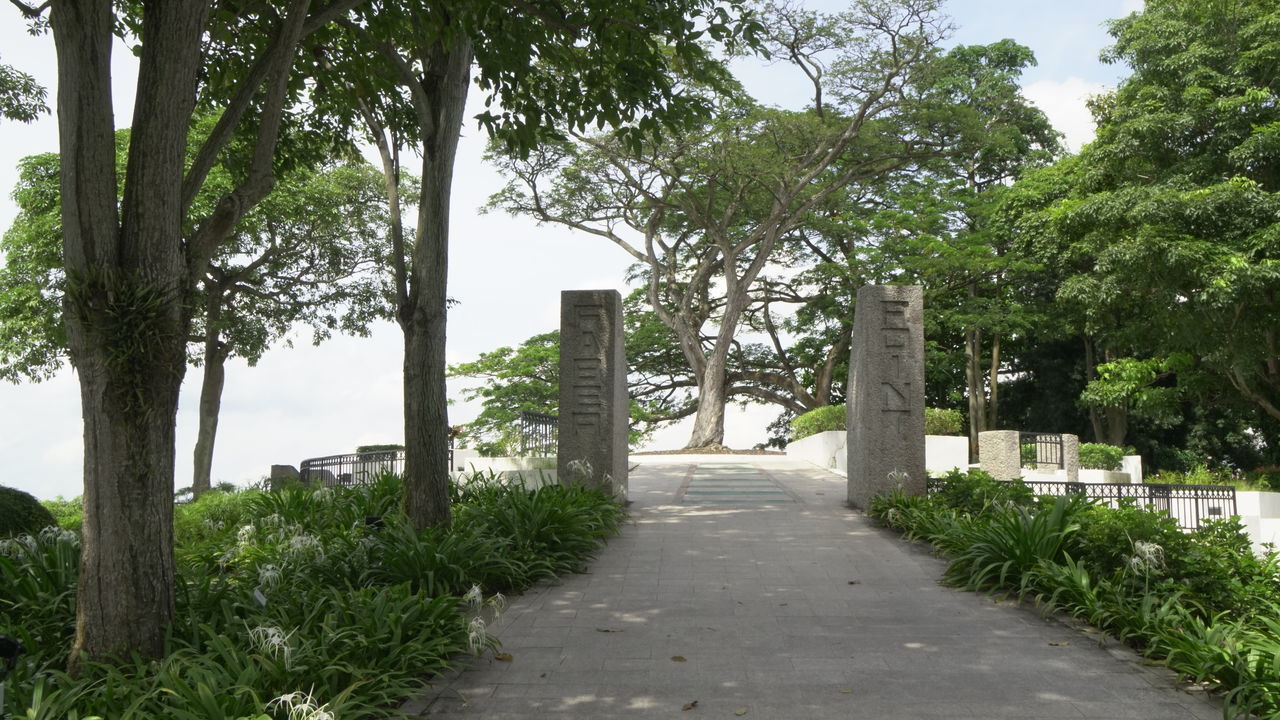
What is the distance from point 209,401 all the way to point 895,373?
52.0 feet

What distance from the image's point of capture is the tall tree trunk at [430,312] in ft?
27.0

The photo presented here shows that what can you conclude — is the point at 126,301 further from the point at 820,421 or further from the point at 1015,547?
the point at 820,421

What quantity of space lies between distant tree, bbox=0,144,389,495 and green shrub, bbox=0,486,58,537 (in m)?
8.98

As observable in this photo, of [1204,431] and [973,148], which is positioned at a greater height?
[973,148]

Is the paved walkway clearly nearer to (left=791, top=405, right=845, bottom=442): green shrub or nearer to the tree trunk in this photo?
(left=791, top=405, right=845, bottom=442): green shrub

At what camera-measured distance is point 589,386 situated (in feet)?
35.9

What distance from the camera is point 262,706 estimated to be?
3.88 metres

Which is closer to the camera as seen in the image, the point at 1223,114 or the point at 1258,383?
the point at 1223,114

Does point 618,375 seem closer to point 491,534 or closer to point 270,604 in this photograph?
point 491,534

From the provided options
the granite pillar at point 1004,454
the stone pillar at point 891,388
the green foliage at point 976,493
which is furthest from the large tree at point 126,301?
the granite pillar at point 1004,454

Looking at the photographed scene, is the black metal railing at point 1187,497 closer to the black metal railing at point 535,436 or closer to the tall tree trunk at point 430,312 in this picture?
the black metal railing at point 535,436

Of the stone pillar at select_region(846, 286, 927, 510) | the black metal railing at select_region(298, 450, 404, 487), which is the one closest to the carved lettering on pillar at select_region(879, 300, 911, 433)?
the stone pillar at select_region(846, 286, 927, 510)

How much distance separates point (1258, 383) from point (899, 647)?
20853 millimetres

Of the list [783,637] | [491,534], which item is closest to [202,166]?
[491,534]
